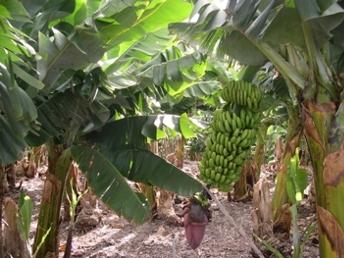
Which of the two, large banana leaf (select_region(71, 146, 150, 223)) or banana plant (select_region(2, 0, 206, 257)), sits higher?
banana plant (select_region(2, 0, 206, 257))

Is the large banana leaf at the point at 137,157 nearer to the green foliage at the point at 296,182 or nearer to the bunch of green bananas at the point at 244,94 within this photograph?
the green foliage at the point at 296,182

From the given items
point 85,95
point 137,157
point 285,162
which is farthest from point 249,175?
point 85,95

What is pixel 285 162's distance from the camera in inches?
160

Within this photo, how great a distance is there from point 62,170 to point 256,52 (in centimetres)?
195

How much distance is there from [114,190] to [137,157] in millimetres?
342

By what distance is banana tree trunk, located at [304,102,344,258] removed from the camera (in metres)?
1.70

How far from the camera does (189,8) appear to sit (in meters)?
2.37

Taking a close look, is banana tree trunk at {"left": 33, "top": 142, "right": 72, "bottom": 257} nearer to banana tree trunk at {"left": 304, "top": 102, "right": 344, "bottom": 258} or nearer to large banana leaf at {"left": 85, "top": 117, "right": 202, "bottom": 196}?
large banana leaf at {"left": 85, "top": 117, "right": 202, "bottom": 196}

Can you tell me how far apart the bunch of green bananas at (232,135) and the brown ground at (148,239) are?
9.46ft

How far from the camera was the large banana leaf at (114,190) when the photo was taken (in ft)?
9.29

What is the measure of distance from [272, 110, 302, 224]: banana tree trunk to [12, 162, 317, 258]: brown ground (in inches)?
21.1

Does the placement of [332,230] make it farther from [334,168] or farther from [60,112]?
[60,112]

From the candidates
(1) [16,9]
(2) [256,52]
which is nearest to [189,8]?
(2) [256,52]

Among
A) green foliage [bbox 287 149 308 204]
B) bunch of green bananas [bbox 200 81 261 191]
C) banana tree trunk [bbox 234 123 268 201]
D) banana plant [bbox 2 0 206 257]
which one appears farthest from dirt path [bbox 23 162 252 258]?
bunch of green bananas [bbox 200 81 261 191]
